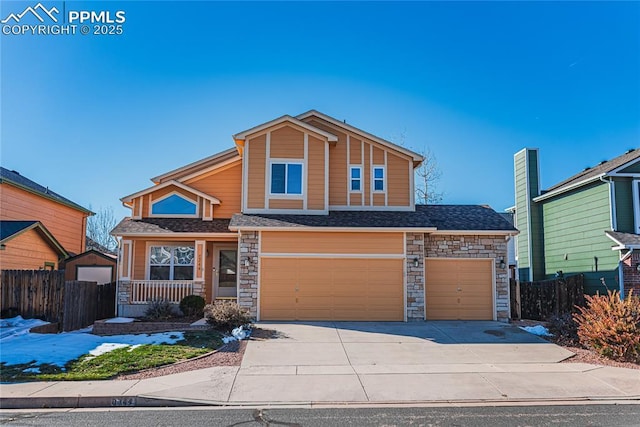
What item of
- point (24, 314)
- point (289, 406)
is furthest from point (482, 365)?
point (24, 314)

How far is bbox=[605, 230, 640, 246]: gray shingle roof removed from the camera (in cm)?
1548

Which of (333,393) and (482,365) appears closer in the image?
(333,393)

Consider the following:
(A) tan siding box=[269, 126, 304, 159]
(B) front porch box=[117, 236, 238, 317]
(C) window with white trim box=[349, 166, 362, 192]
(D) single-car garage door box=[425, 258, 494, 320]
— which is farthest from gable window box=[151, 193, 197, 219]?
(D) single-car garage door box=[425, 258, 494, 320]

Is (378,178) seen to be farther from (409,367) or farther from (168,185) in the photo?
(409,367)

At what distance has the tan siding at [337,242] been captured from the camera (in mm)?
16047

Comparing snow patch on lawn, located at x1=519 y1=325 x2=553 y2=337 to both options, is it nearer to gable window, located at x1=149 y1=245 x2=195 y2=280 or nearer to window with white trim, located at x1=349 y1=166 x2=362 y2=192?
window with white trim, located at x1=349 y1=166 x2=362 y2=192

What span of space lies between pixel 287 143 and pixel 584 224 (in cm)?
1123

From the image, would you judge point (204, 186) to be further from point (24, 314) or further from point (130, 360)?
point (130, 360)

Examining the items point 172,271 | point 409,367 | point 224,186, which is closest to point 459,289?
point 409,367

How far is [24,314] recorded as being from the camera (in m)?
14.3

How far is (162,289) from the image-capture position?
55.6 ft

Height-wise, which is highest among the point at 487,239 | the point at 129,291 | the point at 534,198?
the point at 534,198

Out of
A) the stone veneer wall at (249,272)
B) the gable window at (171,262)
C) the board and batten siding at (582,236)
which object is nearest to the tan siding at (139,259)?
the gable window at (171,262)

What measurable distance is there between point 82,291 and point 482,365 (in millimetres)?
11452
